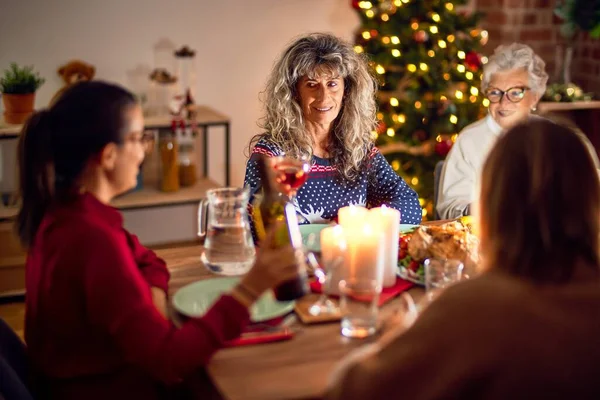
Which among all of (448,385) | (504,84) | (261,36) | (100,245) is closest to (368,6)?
(261,36)

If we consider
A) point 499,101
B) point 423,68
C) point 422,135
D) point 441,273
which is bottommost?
point 441,273

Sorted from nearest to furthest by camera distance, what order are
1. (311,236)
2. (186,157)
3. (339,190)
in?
(311,236), (339,190), (186,157)

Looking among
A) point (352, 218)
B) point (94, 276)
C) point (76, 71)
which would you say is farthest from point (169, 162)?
point (94, 276)

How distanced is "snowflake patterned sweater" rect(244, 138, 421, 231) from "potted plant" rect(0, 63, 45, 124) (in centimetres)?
156

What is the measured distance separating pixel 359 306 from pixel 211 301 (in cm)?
35

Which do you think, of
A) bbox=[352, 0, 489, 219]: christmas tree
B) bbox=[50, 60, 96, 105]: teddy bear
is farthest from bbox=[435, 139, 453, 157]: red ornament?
bbox=[50, 60, 96, 105]: teddy bear

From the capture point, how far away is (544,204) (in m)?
1.22

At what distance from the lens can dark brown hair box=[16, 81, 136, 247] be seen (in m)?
1.55

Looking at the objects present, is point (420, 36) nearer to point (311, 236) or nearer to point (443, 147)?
point (443, 147)

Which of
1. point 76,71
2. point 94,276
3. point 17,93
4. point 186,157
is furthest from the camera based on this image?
point 186,157

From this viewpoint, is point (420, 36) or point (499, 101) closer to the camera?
point (499, 101)

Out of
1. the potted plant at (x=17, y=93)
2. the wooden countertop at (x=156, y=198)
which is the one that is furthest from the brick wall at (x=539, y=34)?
the potted plant at (x=17, y=93)

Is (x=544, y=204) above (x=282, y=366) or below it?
above

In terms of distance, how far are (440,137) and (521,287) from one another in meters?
3.27
